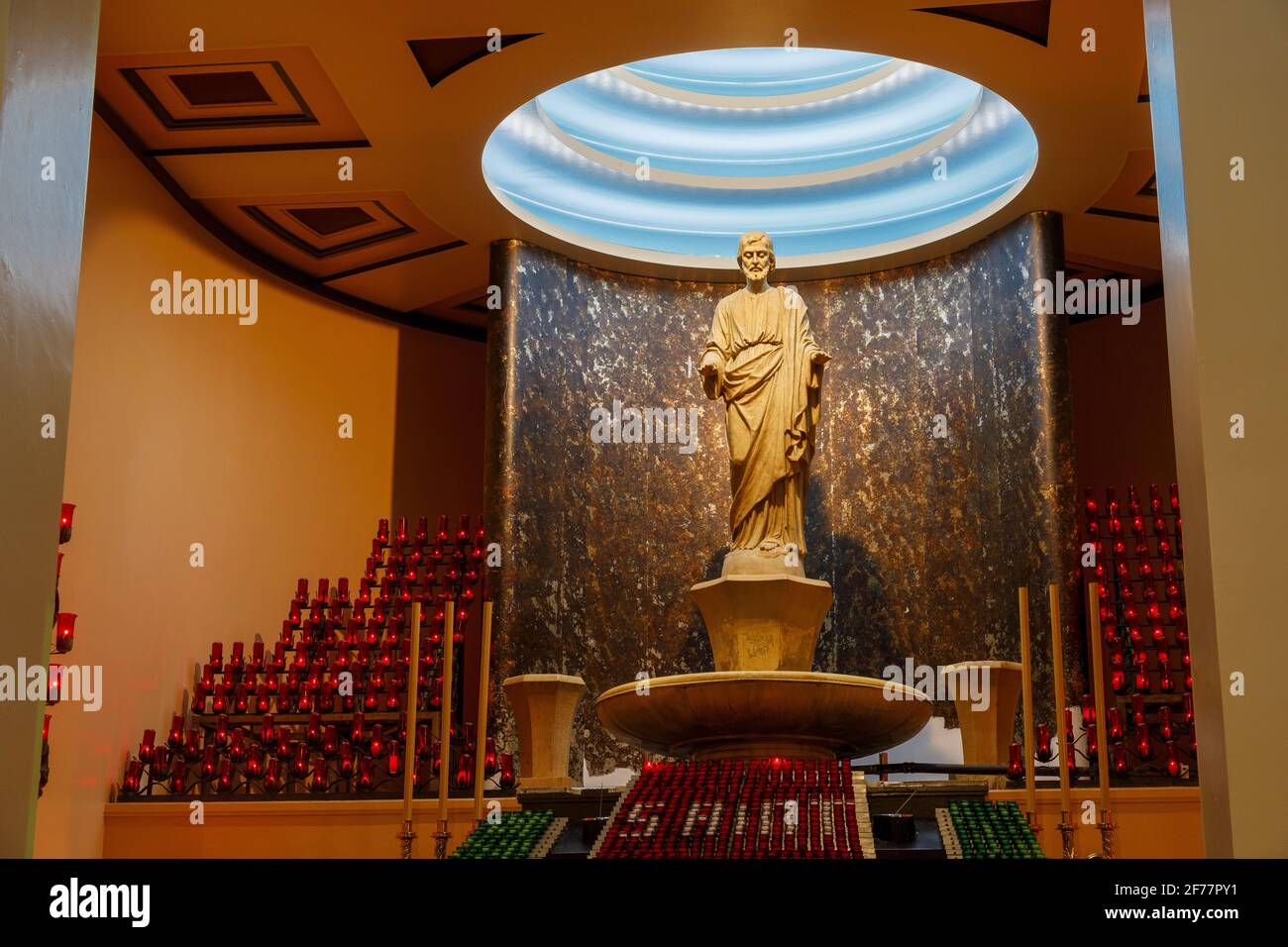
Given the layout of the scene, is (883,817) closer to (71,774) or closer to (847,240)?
(71,774)

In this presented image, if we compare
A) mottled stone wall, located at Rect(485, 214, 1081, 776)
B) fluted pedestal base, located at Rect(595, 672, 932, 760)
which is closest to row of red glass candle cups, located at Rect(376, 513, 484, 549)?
mottled stone wall, located at Rect(485, 214, 1081, 776)

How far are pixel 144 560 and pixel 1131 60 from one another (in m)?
7.11

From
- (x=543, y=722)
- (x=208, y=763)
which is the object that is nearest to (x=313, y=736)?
(x=208, y=763)

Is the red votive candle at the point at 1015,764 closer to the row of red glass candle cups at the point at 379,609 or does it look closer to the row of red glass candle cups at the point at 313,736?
the row of red glass candle cups at the point at 313,736

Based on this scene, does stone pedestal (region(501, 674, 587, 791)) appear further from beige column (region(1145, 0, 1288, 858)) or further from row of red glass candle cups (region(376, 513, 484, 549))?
beige column (region(1145, 0, 1288, 858))

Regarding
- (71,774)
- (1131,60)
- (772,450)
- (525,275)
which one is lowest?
(71,774)

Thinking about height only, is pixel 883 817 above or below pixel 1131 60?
below

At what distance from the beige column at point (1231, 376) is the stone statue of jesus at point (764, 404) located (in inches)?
199

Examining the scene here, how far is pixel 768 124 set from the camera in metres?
11.5

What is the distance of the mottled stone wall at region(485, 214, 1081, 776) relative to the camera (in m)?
10.1

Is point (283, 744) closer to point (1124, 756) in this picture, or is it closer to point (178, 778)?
point (178, 778)

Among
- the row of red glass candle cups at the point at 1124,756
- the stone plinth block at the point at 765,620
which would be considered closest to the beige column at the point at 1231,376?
the row of red glass candle cups at the point at 1124,756

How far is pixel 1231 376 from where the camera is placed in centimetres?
308
